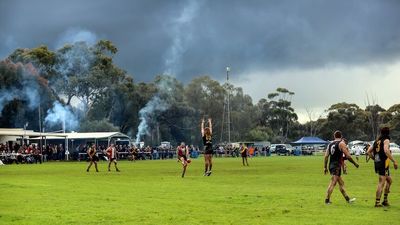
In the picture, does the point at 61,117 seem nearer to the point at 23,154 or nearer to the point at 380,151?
the point at 23,154

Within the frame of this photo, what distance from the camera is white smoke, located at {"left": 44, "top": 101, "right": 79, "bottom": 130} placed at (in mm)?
98875

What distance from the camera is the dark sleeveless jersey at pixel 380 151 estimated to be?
17031 mm

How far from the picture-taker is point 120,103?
113 meters

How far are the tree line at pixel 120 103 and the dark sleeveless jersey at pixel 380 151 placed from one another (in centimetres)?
7222

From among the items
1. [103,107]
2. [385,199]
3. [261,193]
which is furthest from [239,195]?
[103,107]

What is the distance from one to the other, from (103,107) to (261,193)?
92.1 meters

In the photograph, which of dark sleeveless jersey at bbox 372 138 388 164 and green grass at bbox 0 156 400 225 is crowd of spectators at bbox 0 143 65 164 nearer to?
green grass at bbox 0 156 400 225

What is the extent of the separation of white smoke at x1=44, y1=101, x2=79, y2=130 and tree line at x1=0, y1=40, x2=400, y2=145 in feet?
0.75

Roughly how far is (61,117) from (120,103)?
49.2 ft

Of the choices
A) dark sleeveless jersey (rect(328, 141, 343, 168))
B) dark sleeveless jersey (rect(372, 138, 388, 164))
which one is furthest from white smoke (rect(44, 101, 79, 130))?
dark sleeveless jersey (rect(372, 138, 388, 164))

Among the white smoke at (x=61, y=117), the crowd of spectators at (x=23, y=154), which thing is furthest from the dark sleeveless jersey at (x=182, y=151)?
the white smoke at (x=61, y=117)

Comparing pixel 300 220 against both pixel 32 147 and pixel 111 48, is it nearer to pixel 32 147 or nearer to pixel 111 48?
pixel 32 147

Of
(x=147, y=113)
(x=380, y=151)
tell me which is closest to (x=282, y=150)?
(x=147, y=113)

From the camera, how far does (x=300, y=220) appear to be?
13773 mm
